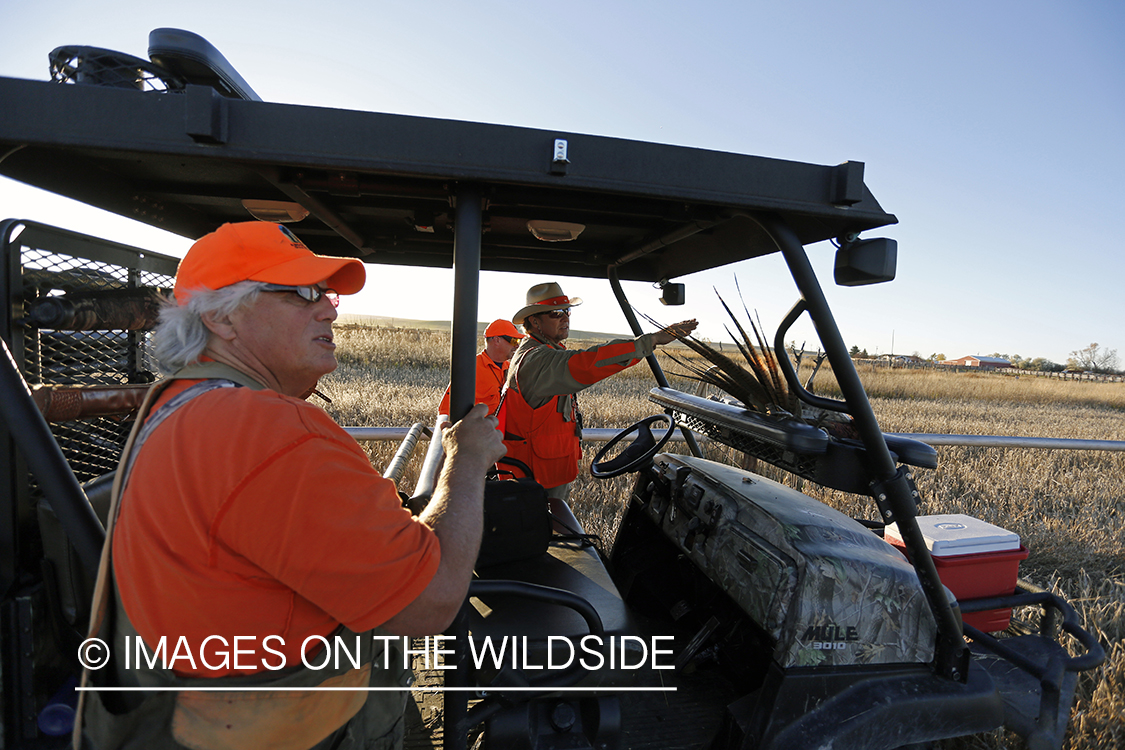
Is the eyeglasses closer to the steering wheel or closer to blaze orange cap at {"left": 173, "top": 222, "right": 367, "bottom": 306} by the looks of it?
blaze orange cap at {"left": 173, "top": 222, "right": 367, "bottom": 306}

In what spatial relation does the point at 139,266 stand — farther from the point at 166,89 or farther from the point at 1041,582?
the point at 1041,582

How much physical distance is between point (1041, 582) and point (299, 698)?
218 inches

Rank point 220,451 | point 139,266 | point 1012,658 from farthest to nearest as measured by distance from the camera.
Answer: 1. point 139,266
2. point 1012,658
3. point 220,451

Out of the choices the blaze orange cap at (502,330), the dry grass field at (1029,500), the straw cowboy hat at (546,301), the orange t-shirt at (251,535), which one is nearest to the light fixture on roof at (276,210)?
the orange t-shirt at (251,535)

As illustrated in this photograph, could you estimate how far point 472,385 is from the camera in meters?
1.68

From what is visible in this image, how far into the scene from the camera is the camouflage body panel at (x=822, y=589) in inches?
70.9

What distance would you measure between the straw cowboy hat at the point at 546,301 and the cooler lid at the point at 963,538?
223 cm

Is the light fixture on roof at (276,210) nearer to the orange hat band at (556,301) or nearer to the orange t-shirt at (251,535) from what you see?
the orange t-shirt at (251,535)

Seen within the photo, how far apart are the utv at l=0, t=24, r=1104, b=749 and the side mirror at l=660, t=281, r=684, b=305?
0.92 meters

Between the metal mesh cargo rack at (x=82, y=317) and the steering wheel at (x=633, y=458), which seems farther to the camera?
the steering wheel at (x=633, y=458)

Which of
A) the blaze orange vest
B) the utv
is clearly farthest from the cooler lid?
the blaze orange vest

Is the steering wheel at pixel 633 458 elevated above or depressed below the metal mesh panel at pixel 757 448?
below

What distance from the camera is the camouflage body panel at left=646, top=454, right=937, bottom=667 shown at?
70.9 inches

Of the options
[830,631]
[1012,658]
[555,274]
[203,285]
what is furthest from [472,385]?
[1012,658]
